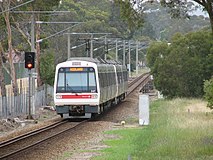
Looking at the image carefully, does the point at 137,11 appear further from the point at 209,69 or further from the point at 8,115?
the point at 209,69

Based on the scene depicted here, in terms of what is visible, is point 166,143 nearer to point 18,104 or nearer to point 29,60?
point 29,60

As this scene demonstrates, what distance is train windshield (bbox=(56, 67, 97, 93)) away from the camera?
32.0 meters

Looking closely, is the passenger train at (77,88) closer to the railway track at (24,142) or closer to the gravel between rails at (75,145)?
the gravel between rails at (75,145)

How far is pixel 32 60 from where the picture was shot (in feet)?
107

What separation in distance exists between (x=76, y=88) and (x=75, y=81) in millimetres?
384

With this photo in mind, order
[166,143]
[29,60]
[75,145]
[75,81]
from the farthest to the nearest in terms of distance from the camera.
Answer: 1. [29,60]
2. [75,81]
3. [75,145]
4. [166,143]

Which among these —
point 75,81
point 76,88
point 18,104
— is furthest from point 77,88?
point 18,104

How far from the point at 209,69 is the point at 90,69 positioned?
2356cm

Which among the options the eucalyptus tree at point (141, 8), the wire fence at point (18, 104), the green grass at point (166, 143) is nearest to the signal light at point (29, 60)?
the wire fence at point (18, 104)

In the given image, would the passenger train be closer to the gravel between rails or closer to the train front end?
the train front end

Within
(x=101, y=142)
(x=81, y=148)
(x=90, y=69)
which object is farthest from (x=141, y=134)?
(x=90, y=69)

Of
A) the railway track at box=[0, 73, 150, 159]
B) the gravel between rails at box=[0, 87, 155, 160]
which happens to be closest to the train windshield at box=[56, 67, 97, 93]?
the gravel between rails at box=[0, 87, 155, 160]

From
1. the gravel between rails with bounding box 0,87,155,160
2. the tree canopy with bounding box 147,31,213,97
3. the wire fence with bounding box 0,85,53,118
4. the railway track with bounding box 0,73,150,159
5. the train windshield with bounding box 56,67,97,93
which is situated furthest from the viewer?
the tree canopy with bounding box 147,31,213,97

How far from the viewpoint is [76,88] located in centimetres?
→ 3209
